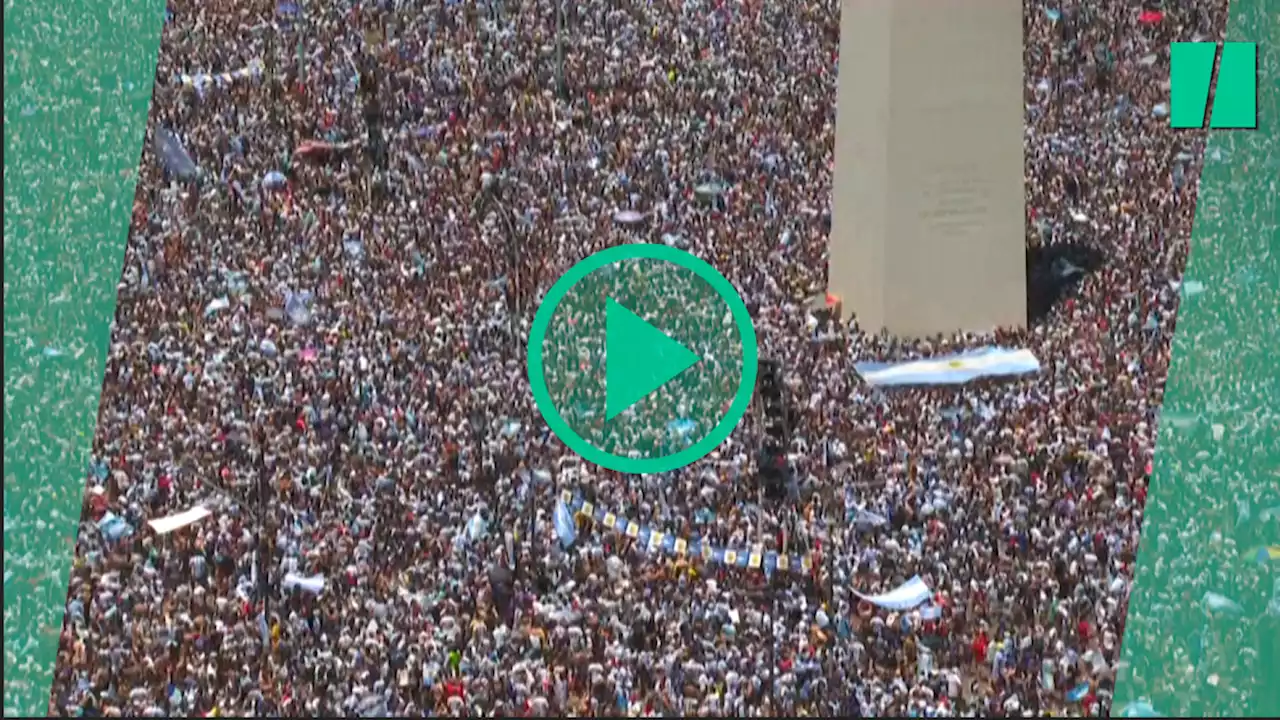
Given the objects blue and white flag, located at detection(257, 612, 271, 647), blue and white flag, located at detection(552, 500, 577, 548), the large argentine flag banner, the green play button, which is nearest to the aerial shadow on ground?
the large argentine flag banner

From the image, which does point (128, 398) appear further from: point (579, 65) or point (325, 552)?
point (579, 65)

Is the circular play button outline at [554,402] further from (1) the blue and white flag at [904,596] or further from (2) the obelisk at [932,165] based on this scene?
(1) the blue and white flag at [904,596]

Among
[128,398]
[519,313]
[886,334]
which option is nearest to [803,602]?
[886,334]

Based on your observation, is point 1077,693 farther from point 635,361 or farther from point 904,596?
point 635,361

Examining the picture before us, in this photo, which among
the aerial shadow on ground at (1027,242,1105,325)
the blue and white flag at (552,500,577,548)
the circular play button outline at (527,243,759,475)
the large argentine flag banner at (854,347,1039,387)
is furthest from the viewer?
the aerial shadow on ground at (1027,242,1105,325)

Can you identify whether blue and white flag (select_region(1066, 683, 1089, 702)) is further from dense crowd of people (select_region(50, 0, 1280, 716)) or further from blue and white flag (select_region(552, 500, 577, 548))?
blue and white flag (select_region(552, 500, 577, 548))

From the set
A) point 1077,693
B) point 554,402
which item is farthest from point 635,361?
point 1077,693
